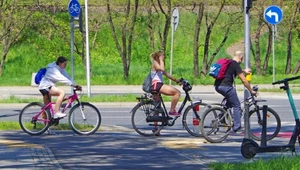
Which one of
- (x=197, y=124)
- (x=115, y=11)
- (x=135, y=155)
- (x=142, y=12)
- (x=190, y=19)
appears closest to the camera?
(x=135, y=155)

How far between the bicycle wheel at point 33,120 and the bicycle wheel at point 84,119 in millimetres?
505

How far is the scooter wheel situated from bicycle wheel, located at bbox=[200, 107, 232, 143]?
343cm

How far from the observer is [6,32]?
39656mm

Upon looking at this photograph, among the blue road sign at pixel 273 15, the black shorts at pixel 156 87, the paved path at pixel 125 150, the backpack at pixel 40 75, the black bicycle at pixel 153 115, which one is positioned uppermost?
the blue road sign at pixel 273 15

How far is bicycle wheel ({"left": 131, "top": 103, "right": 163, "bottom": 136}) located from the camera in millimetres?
16375

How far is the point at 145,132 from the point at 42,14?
24.7 meters

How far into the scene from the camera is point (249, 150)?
38.1 ft

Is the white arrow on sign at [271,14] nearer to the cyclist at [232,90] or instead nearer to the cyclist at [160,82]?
the cyclist at [160,82]

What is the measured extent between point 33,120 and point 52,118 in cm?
Answer: 37

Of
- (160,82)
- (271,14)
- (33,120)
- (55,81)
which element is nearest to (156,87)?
(160,82)

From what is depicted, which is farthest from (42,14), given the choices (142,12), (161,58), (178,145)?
(178,145)

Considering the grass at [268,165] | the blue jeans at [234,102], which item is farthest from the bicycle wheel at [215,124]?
the grass at [268,165]

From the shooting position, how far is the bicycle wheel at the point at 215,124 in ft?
49.6

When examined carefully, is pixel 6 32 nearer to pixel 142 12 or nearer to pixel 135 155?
pixel 142 12
